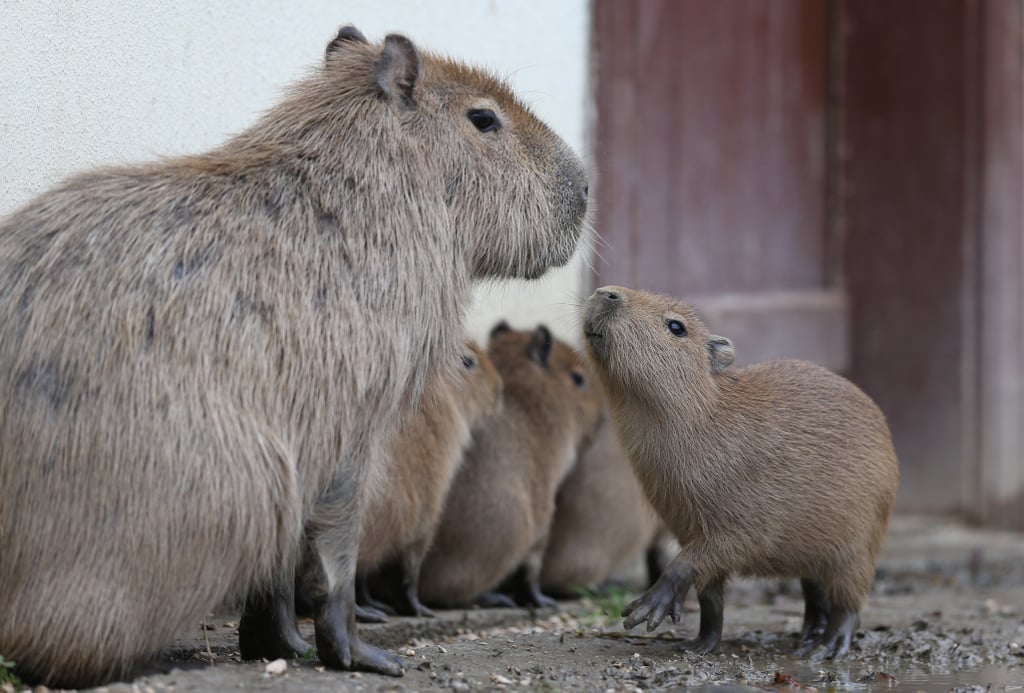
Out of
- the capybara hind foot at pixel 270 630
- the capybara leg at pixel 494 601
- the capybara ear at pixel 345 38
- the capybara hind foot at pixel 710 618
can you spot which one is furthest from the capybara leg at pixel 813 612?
the capybara ear at pixel 345 38

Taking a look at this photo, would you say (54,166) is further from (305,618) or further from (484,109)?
(305,618)

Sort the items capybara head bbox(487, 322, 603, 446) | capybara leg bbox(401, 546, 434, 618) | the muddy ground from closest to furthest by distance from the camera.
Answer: the muddy ground
capybara leg bbox(401, 546, 434, 618)
capybara head bbox(487, 322, 603, 446)

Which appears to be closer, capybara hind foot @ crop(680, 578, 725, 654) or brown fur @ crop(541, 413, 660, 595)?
capybara hind foot @ crop(680, 578, 725, 654)

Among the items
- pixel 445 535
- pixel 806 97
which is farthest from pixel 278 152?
pixel 806 97

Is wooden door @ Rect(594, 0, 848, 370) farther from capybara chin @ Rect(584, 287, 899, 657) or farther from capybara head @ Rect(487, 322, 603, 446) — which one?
capybara chin @ Rect(584, 287, 899, 657)

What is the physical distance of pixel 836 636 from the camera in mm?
4230

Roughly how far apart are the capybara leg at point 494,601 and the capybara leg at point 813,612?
117 centimetres

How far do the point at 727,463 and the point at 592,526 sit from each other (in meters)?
1.52

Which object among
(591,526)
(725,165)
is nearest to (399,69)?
(591,526)

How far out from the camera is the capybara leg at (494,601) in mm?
A: 5164

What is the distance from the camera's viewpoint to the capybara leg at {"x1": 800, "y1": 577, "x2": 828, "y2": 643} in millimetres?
4387

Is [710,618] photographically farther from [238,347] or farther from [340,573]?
[238,347]

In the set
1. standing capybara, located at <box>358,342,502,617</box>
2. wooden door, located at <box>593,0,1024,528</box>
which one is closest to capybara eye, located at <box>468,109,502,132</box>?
standing capybara, located at <box>358,342,502,617</box>

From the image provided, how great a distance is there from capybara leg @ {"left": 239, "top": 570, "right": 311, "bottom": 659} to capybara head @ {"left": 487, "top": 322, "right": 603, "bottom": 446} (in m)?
1.84
